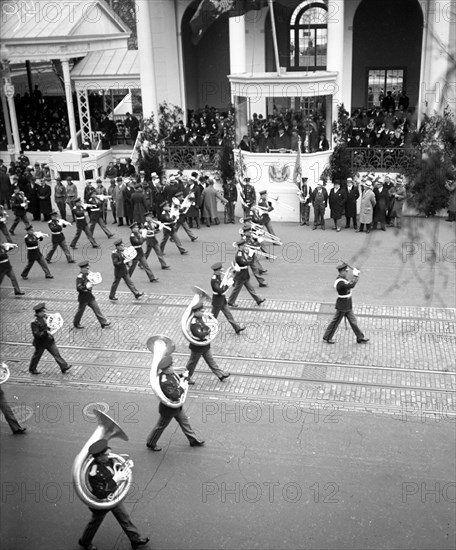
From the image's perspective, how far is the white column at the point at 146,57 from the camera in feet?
79.5

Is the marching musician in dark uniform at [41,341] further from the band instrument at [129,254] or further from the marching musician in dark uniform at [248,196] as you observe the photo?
the marching musician in dark uniform at [248,196]

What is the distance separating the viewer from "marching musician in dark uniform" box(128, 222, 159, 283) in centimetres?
1570

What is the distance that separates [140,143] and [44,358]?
1289 cm

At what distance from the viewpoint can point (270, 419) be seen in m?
10.3

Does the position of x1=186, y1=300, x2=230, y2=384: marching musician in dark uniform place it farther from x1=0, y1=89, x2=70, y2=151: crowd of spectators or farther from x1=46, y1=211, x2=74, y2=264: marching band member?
x1=0, y1=89, x2=70, y2=151: crowd of spectators

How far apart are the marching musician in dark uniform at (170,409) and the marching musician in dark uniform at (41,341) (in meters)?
2.87

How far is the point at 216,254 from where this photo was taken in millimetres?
18391

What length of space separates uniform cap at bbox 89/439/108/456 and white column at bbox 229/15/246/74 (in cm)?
1702

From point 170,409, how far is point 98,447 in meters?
1.93

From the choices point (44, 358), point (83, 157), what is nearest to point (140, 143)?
point (83, 157)

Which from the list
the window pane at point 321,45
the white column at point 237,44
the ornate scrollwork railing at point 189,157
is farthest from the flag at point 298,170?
the window pane at point 321,45

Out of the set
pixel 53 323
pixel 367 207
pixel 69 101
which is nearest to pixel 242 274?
pixel 53 323

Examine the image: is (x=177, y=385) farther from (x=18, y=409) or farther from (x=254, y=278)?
(x=254, y=278)

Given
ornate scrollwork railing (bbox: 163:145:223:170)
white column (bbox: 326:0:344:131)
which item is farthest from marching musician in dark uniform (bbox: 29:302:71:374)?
white column (bbox: 326:0:344:131)
